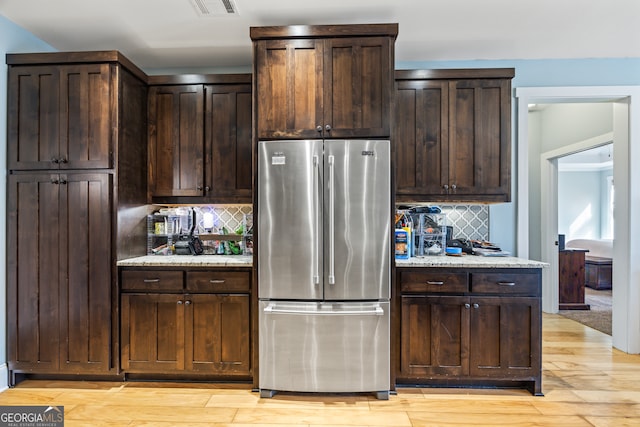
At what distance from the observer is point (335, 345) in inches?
93.6

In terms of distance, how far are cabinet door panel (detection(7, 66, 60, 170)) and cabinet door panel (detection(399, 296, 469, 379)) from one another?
282cm

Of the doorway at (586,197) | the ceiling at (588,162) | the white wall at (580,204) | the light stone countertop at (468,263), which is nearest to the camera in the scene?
the light stone countertop at (468,263)

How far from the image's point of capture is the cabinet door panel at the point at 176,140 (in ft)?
9.73

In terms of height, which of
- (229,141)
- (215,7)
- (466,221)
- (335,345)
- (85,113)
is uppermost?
(215,7)

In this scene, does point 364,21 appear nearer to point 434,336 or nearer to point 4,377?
point 434,336

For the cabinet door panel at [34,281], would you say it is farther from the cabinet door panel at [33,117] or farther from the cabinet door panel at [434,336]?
the cabinet door panel at [434,336]

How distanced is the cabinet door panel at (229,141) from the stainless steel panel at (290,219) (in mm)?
593

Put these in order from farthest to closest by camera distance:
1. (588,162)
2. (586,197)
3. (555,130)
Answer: (586,197), (588,162), (555,130)

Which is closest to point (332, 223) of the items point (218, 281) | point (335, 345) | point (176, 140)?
point (335, 345)

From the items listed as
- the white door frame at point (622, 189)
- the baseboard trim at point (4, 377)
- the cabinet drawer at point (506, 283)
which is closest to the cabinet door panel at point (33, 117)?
the baseboard trim at point (4, 377)

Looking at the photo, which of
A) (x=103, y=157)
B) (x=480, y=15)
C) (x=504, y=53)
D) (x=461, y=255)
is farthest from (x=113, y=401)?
(x=504, y=53)

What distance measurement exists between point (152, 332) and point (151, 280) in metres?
0.38

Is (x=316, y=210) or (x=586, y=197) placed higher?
(x=586, y=197)

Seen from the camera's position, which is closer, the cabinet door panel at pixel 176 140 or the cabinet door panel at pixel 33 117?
the cabinet door panel at pixel 33 117
